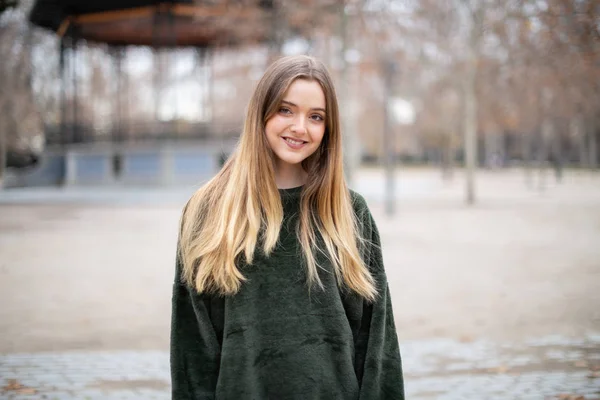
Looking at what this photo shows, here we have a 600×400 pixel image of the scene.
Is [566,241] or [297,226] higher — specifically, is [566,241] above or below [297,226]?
below

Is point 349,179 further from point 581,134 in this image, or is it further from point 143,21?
point 581,134

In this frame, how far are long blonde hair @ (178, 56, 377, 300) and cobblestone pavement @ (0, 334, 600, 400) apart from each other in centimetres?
231

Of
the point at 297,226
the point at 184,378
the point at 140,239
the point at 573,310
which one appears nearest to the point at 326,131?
the point at 297,226

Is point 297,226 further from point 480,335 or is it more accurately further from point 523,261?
point 523,261

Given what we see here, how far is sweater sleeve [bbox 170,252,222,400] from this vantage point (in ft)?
6.48

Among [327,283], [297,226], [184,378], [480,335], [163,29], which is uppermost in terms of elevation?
[163,29]

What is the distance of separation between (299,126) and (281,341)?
28.3 inches

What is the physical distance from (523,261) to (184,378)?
8.40 meters

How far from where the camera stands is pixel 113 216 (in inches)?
625

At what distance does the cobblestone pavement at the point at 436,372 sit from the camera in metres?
4.00

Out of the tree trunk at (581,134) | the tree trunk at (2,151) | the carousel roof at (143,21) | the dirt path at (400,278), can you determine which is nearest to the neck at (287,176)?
the dirt path at (400,278)

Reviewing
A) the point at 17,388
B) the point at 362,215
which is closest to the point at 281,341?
the point at 362,215

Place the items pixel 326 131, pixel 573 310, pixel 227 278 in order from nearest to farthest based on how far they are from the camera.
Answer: pixel 227 278
pixel 326 131
pixel 573 310

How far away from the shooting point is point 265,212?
6.63ft
